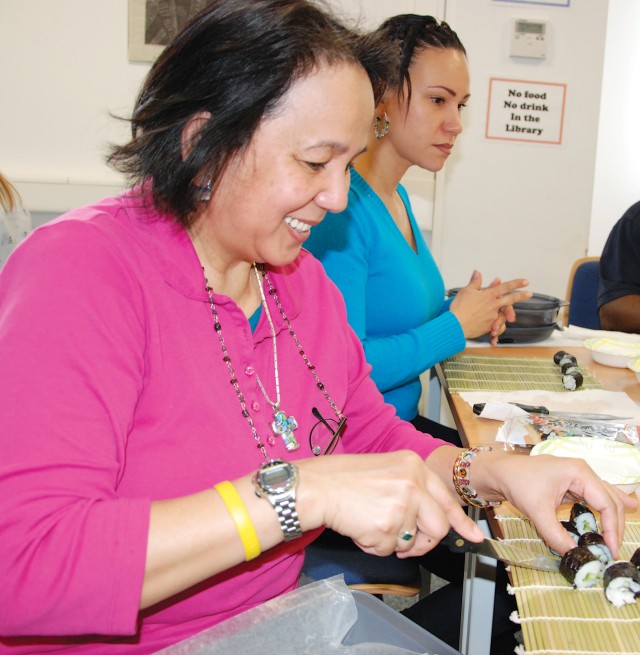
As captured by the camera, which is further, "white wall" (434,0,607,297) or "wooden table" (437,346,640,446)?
"white wall" (434,0,607,297)

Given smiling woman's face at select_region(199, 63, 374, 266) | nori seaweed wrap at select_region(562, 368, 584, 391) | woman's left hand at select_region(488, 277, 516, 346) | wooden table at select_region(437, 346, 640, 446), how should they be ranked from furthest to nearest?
woman's left hand at select_region(488, 277, 516, 346)
nori seaweed wrap at select_region(562, 368, 584, 391)
wooden table at select_region(437, 346, 640, 446)
smiling woman's face at select_region(199, 63, 374, 266)

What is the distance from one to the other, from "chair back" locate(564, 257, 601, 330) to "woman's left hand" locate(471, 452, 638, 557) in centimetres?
177

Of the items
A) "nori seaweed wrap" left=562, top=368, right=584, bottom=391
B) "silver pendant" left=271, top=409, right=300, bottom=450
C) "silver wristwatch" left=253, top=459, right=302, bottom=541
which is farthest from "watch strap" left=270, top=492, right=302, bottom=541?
"nori seaweed wrap" left=562, top=368, right=584, bottom=391

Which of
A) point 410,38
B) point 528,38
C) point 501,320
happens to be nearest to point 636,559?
point 501,320

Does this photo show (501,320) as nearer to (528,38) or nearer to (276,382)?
(276,382)

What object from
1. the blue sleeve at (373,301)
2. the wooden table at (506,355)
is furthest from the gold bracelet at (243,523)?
the blue sleeve at (373,301)

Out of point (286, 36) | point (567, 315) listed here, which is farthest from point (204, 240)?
point (567, 315)

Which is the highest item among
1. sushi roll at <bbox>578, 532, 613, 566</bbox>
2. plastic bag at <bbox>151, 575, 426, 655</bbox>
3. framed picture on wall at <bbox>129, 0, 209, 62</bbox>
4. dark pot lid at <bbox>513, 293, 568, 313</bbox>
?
framed picture on wall at <bbox>129, 0, 209, 62</bbox>

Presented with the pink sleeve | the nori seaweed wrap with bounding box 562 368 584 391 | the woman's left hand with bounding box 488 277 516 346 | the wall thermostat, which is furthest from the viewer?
the wall thermostat

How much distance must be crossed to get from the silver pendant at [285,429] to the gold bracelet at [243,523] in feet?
0.79

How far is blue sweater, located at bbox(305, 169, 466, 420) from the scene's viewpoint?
1601 mm

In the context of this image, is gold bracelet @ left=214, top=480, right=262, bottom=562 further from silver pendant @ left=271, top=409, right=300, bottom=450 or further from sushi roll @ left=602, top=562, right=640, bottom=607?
sushi roll @ left=602, top=562, right=640, bottom=607

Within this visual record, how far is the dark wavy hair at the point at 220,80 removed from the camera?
843mm

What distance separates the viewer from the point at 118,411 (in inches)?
29.2
